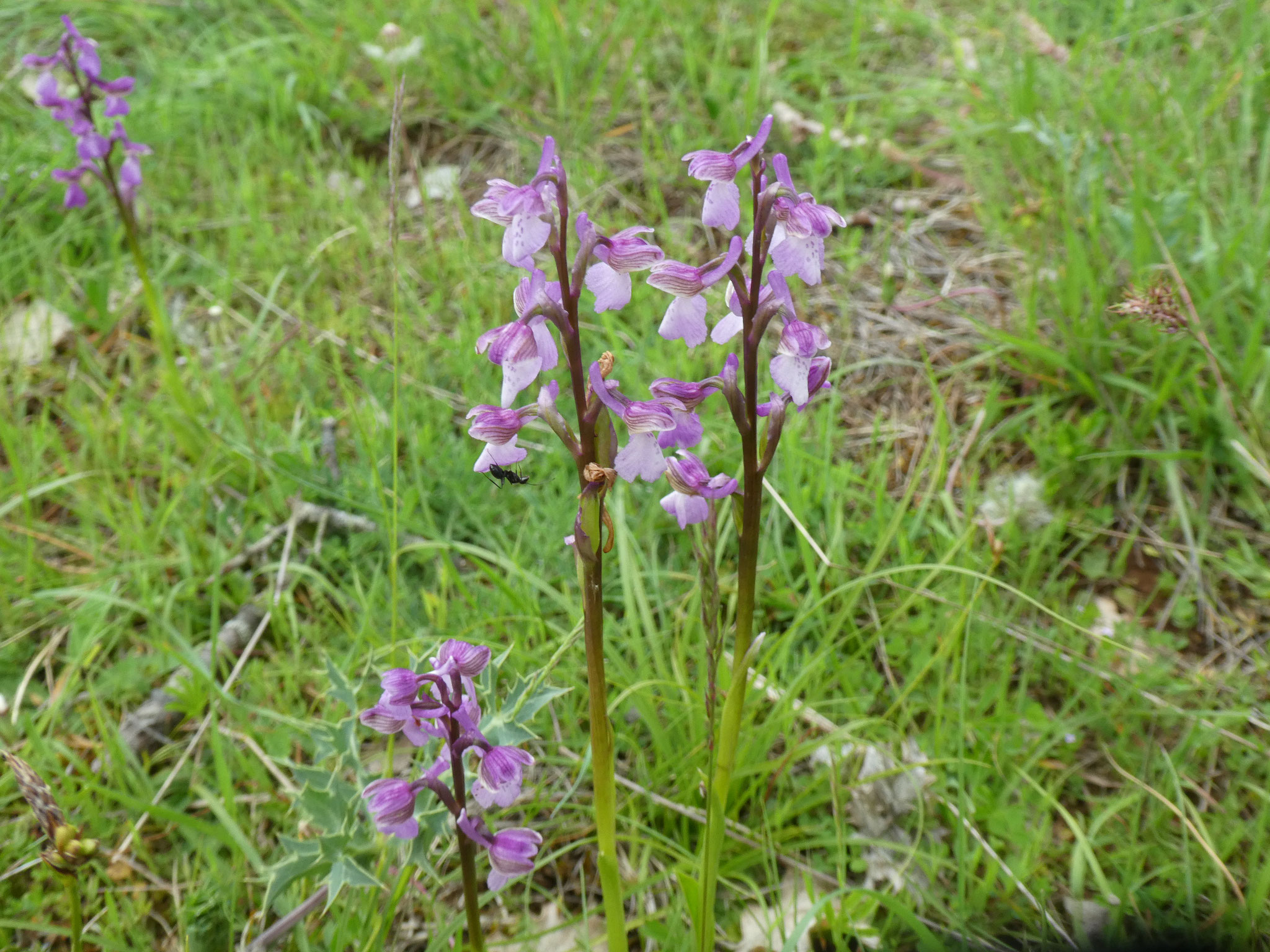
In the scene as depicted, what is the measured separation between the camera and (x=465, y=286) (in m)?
3.34

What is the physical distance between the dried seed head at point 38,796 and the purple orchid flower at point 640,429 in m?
0.94

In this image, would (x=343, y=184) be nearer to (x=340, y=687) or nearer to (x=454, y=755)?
(x=340, y=687)

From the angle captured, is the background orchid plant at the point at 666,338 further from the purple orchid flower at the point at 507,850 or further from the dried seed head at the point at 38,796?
the dried seed head at the point at 38,796

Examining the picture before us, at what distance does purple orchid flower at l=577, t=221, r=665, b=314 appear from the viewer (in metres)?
1.21

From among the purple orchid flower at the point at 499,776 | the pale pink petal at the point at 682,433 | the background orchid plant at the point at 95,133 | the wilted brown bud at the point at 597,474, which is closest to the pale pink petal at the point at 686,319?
the pale pink petal at the point at 682,433

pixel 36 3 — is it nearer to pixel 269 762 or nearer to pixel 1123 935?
pixel 269 762

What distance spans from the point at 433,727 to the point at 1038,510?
1.85m

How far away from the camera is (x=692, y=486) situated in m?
1.33

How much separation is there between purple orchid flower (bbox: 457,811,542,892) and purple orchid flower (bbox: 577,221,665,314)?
2.67 ft

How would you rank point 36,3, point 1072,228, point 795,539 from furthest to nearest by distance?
point 36,3 < point 1072,228 < point 795,539

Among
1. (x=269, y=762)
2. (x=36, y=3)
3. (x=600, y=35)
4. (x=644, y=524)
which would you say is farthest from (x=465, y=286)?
(x=36, y=3)

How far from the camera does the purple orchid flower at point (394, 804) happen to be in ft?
4.59

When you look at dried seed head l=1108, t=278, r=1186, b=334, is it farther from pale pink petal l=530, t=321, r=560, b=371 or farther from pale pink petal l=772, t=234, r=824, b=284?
pale pink petal l=530, t=321, r=560, b=371

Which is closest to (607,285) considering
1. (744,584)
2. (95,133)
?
(744,584)
